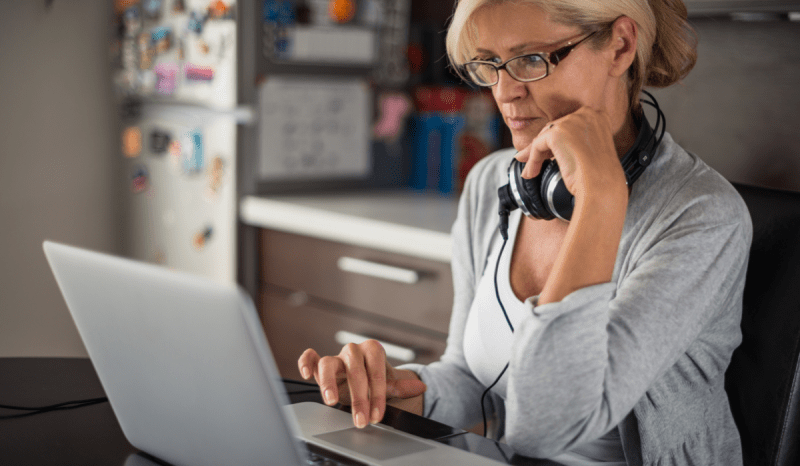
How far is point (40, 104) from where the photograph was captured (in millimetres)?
2543

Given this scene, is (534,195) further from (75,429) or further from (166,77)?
(166,77)

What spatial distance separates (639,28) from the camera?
1002 mm

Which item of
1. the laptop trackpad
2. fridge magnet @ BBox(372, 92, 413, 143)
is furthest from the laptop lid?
fridge magnet @ BBox(372, 92, 413, 143)

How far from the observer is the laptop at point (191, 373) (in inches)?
22.1

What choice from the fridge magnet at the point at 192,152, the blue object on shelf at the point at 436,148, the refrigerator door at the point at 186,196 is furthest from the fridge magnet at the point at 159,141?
the blue object on shelf at the point at 436,148

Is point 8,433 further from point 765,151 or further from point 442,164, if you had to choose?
point 442,164

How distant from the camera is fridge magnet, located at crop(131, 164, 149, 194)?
8.68ft

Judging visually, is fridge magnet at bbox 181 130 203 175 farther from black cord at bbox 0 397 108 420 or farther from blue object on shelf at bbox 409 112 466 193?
black cord at bbox 0 397 108 420

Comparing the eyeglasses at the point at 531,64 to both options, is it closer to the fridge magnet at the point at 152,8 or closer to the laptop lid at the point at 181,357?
the laptop lid at the point at 181,357

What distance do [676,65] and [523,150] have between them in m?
0.27

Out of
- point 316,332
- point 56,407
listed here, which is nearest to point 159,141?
point 316,332

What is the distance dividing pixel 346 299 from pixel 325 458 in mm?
1342

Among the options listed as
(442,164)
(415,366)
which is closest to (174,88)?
(442,164)

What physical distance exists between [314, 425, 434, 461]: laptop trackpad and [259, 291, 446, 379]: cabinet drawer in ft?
3.36
